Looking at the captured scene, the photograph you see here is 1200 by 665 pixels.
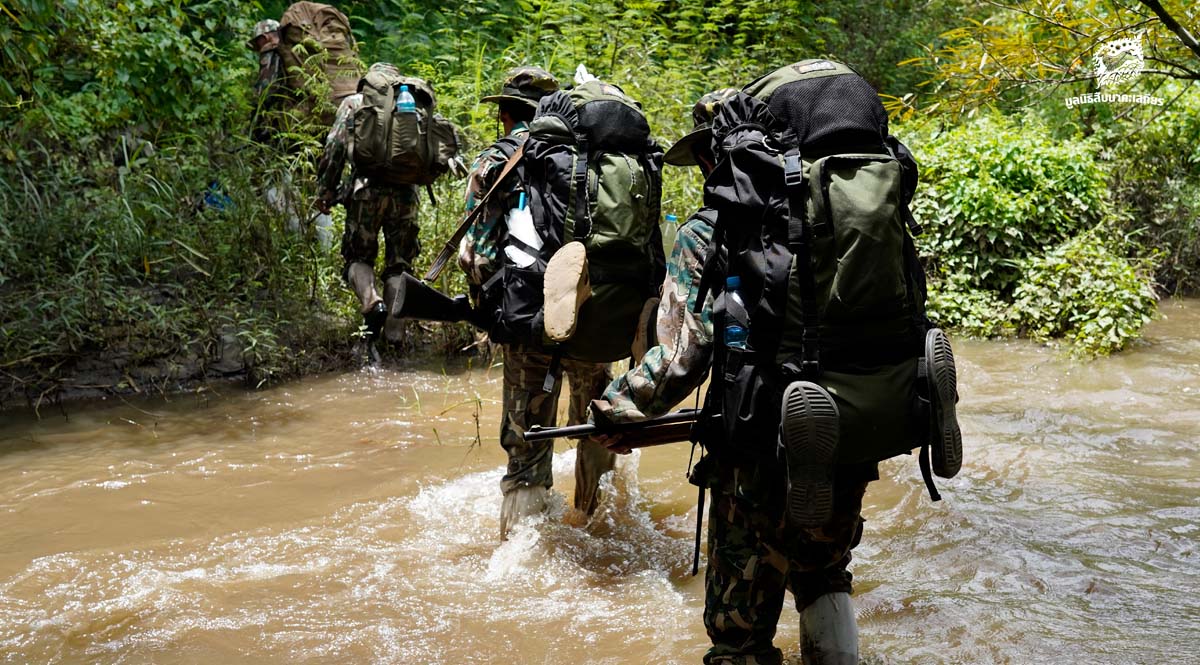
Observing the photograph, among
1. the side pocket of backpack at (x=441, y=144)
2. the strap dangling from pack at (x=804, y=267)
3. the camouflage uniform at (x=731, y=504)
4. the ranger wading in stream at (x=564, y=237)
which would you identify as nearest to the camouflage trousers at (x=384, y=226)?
the side pocket of backpack at (x=441, y=144)

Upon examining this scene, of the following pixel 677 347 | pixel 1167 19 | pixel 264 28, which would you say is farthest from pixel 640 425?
pixel 264 28

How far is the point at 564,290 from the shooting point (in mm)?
3539

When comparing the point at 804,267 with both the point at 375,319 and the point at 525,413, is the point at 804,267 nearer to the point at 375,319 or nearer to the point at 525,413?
the point at 525,413

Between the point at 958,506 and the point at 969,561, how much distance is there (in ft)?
2.19

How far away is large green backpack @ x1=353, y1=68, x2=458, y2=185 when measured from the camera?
618cm

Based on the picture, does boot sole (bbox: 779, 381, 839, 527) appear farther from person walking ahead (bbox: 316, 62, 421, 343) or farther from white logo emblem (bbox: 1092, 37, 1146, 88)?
person walking ahead (bbox: 316, 62, 421, 343)

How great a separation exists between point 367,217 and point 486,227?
310 cm

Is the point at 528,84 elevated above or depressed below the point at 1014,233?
above

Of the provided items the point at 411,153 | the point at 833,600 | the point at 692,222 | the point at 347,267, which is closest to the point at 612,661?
the point at 833,600

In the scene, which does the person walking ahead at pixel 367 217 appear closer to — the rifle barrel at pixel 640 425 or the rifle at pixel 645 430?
the rifle at pixel 645 430

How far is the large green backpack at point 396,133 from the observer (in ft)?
20.3

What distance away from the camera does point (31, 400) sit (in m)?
6.53

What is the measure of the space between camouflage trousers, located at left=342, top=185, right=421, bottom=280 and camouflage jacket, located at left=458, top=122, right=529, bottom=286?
2857 mm

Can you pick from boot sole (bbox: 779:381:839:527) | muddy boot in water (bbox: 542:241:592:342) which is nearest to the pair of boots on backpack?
boot sole (bbox: 779:381:839:527)
